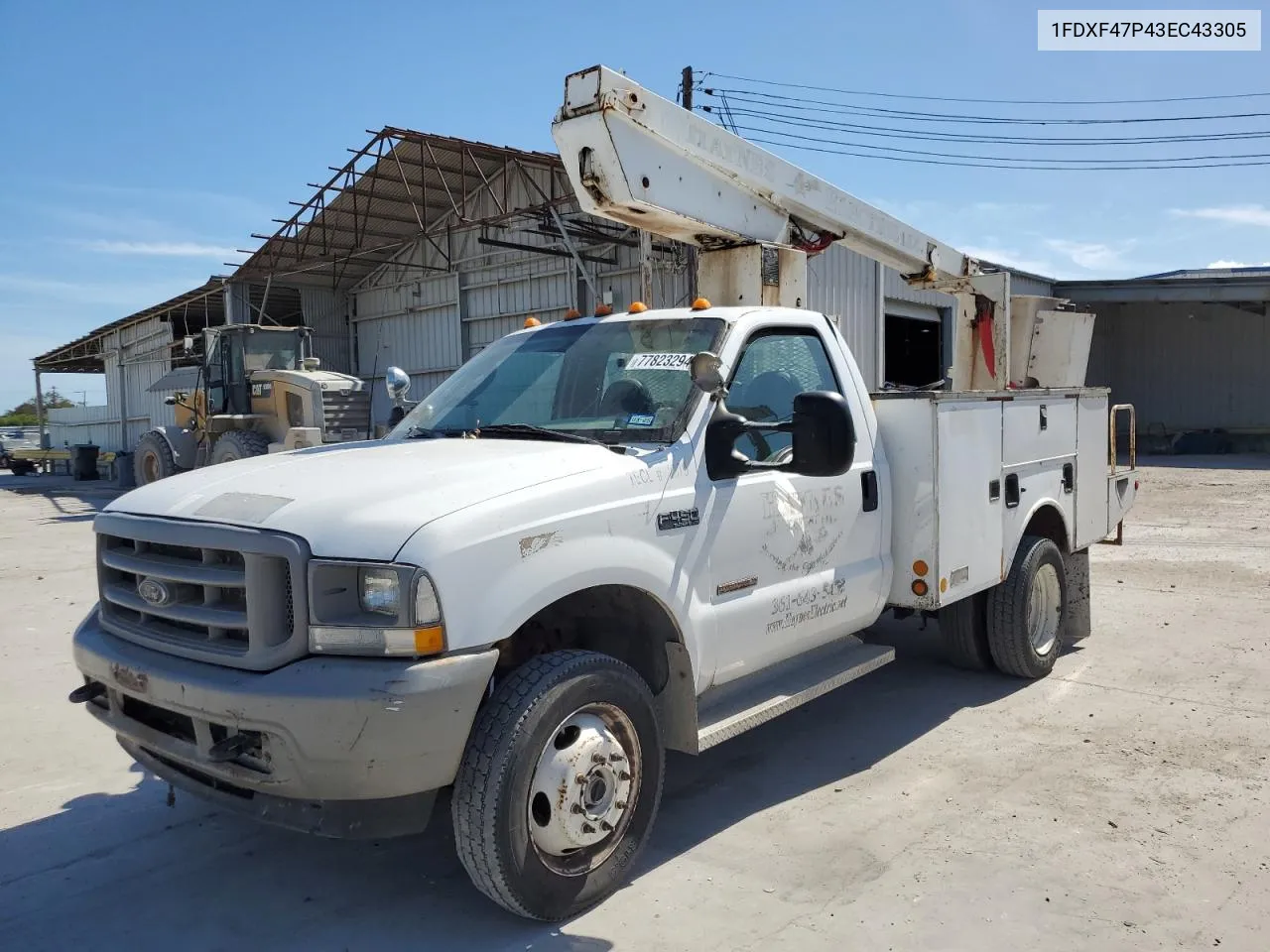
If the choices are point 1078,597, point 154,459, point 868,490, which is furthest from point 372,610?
point 154,459

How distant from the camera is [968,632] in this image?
5.91 m

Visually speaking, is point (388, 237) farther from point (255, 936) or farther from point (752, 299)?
point (255, 936)

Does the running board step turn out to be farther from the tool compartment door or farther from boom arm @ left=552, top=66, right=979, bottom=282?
boom arm @ left=552, top=66, right=979, bottom=282

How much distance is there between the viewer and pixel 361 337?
27547 mm

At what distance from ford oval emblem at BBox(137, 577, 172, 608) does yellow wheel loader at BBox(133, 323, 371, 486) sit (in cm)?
1260

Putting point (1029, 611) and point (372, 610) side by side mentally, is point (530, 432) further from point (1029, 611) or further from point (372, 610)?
point (1029, 611)

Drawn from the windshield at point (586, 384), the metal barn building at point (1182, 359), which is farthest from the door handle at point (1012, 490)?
the metal barn building at point (1182, 359)

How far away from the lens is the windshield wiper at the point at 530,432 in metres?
3.80

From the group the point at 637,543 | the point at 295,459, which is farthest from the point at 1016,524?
the point at 295,459

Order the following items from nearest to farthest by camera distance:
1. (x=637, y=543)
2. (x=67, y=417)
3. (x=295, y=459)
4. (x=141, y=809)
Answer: (x=637, y=543)
(x=295, y=459)
(x=141, y=809)
(x=67, y=417)

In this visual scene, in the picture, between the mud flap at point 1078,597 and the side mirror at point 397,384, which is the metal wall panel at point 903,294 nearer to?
the mud flap at point 1078,597

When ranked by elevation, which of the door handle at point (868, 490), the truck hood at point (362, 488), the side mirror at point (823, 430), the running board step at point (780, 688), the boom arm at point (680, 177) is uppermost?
the boom arm at point (680, 177)

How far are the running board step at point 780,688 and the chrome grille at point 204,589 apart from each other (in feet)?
5.19

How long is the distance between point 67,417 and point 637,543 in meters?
40.4
